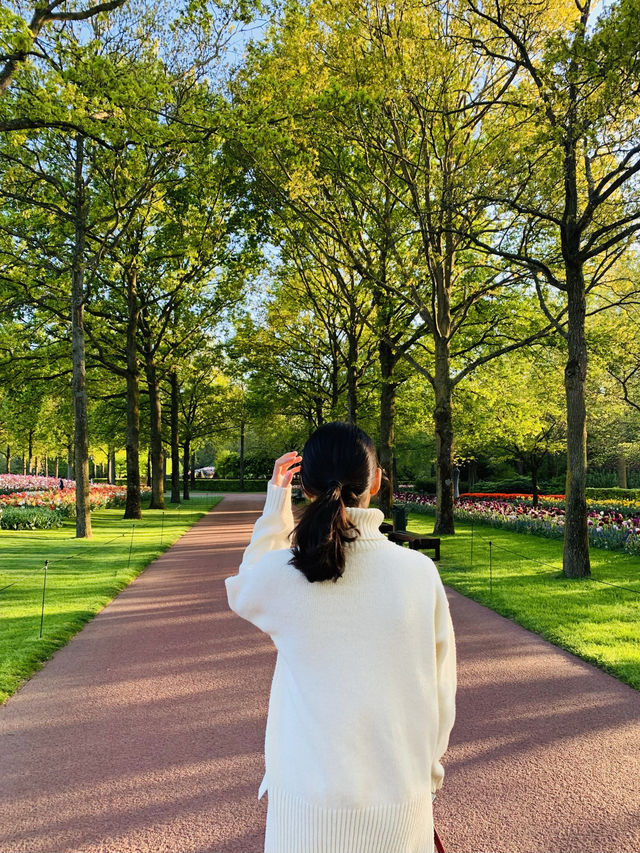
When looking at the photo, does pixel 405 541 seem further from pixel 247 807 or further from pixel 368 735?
pixel 368 735

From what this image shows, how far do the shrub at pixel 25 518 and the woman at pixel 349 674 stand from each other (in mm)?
18369

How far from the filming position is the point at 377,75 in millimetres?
12047

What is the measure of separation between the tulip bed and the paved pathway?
40.1 feet

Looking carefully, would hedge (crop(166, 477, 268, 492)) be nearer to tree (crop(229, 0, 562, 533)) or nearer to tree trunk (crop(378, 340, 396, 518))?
tree trunk (crop(378, 340, 396, 518))

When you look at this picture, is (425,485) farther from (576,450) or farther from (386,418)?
(576,450)

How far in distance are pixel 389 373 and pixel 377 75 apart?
9.63 m

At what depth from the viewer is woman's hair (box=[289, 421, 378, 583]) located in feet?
5.47

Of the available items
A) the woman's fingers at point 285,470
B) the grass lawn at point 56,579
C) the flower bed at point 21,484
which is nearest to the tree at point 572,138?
the grass lawn at point 56,579

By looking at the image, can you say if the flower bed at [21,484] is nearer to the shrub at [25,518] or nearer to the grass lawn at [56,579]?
the shrub at [25,518]

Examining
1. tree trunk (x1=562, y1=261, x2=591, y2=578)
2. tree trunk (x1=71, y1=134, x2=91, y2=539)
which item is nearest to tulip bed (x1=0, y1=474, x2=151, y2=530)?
tree trunk (x1=71, y1=134, x2=91, y2=539)

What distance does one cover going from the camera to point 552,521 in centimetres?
1709

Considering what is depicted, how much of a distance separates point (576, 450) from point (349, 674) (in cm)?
999

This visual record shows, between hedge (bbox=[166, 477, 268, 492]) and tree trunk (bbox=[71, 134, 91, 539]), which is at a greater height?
tree trunk (bbox=[71, 134, 91, 539])

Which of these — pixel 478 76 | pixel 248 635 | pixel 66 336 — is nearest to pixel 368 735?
pixel 248 635
